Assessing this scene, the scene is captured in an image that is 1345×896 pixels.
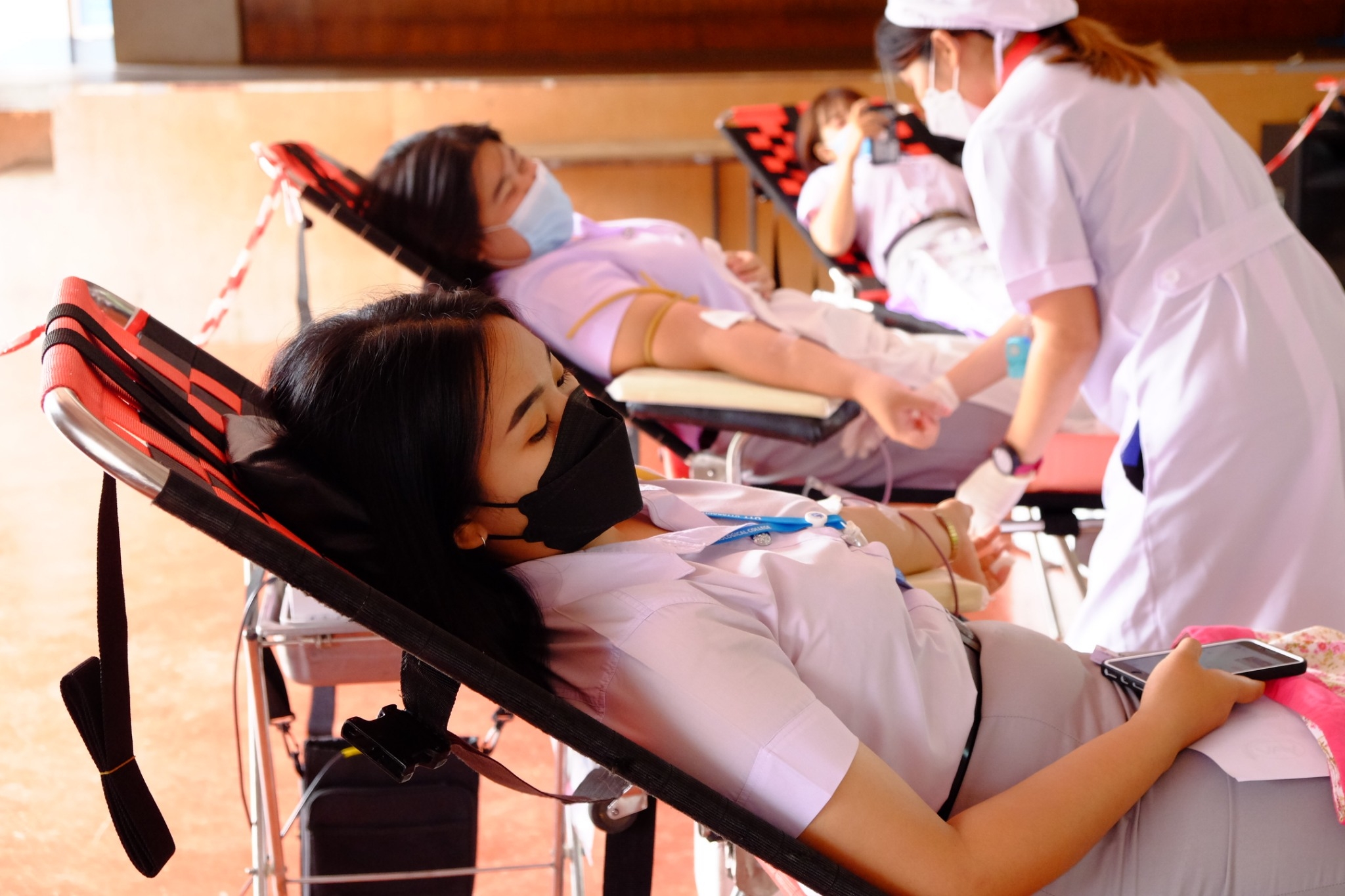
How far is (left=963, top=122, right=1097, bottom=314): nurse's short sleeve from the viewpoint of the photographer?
1.64 m

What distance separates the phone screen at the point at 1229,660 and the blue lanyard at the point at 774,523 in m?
0.30

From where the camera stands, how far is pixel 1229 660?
1.10 m

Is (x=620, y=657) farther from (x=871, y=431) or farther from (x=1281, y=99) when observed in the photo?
(x=1281, y=99)

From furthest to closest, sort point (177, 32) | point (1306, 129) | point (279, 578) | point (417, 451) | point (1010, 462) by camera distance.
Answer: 1. point (177, 32)
2. point (1306, 129)
3. point (1010, 462)
4. point (417, 451)
5. point (279, 578)

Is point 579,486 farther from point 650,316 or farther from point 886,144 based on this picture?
point 886,144

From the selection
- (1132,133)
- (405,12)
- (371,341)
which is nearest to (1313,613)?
(1132,133)

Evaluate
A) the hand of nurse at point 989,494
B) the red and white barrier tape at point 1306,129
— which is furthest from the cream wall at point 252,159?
the hand of nurse at point 989,494

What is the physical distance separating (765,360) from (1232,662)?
110 cm

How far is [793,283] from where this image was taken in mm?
5867

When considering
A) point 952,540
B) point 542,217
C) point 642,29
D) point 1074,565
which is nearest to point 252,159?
point 642,29

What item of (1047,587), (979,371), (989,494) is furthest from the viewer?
(1047,587)

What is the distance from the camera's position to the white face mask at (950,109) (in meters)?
1.86

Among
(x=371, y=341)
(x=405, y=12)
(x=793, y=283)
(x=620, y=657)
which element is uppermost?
(x=405, y=12)

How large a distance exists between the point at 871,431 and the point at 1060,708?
43.9 inches
